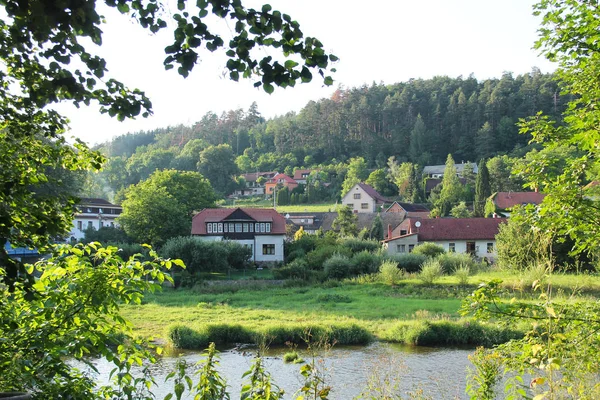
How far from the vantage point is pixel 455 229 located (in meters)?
51.8

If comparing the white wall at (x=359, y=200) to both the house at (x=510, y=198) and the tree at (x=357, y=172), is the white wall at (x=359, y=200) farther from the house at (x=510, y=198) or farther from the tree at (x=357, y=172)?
the house at (x=510, y=198)

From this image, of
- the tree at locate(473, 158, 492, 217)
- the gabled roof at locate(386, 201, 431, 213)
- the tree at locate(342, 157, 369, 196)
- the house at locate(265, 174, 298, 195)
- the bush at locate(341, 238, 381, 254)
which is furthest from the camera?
the house at locate(265, 174, 298, 195)

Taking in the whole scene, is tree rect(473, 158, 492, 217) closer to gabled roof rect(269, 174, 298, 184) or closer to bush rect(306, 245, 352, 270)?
bush rect(306, 245, 352, 270)

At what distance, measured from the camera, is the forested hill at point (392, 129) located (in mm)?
114000

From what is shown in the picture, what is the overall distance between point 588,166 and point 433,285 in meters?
31.4

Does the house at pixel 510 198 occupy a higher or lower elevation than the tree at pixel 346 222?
higher

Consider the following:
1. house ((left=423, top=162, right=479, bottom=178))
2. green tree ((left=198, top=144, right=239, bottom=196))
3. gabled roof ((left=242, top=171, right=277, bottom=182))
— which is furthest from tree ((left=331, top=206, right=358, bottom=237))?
gabled roof ((left=242, top=171, right=277, bottom=182))

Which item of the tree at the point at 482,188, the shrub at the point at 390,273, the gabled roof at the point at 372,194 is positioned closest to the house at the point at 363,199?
the gabled roof at the point at 372,194

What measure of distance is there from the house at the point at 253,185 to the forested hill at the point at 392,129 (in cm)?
454

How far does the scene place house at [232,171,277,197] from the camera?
110 m

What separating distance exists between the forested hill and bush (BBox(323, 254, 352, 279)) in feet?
226

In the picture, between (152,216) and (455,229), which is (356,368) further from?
(455,229)

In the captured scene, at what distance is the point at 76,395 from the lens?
13.3 feet

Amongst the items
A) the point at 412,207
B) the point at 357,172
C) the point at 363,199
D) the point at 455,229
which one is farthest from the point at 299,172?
the point at 455,229
